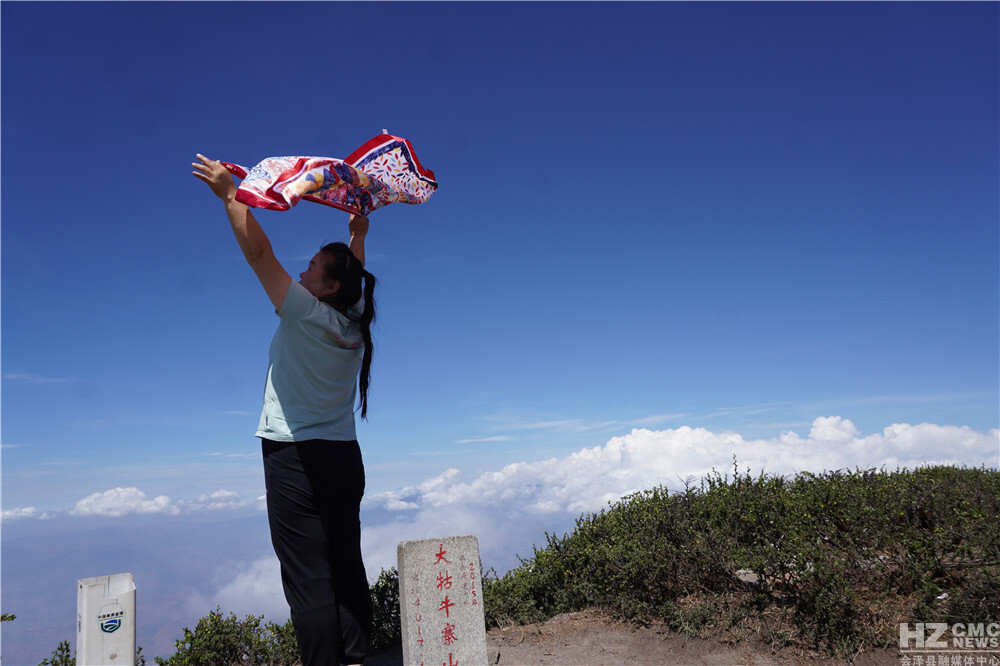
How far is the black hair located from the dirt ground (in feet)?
8.18

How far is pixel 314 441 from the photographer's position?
10.5 ft

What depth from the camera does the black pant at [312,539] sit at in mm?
3104

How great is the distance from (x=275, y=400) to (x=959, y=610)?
4.70 meters

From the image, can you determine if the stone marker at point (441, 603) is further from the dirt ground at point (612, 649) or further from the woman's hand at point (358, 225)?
the woman's hand at point (358, 225)

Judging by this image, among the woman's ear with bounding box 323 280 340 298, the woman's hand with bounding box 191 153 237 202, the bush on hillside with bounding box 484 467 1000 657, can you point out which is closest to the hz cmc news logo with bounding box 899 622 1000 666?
the bush on hillside with bounding box 484 467 1000 657

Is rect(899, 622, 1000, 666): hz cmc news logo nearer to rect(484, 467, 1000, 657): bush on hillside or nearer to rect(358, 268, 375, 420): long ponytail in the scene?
rect(484, 467, 1000, 657): bush on hillside

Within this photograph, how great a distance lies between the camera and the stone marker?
11.1 ft

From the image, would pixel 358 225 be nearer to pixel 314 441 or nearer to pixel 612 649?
pixel 314 441

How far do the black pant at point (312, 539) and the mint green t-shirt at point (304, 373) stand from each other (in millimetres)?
77

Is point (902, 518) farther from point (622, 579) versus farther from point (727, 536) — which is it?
point (622, 579)

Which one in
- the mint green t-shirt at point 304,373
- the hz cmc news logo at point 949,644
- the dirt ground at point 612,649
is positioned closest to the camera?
the mint green t-shirt at point 304,373

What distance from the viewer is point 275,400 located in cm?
325

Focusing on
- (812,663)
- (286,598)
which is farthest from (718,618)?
(286,598)

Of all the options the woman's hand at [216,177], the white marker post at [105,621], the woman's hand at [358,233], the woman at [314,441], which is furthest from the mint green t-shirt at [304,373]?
the white marker post at [105,621]
